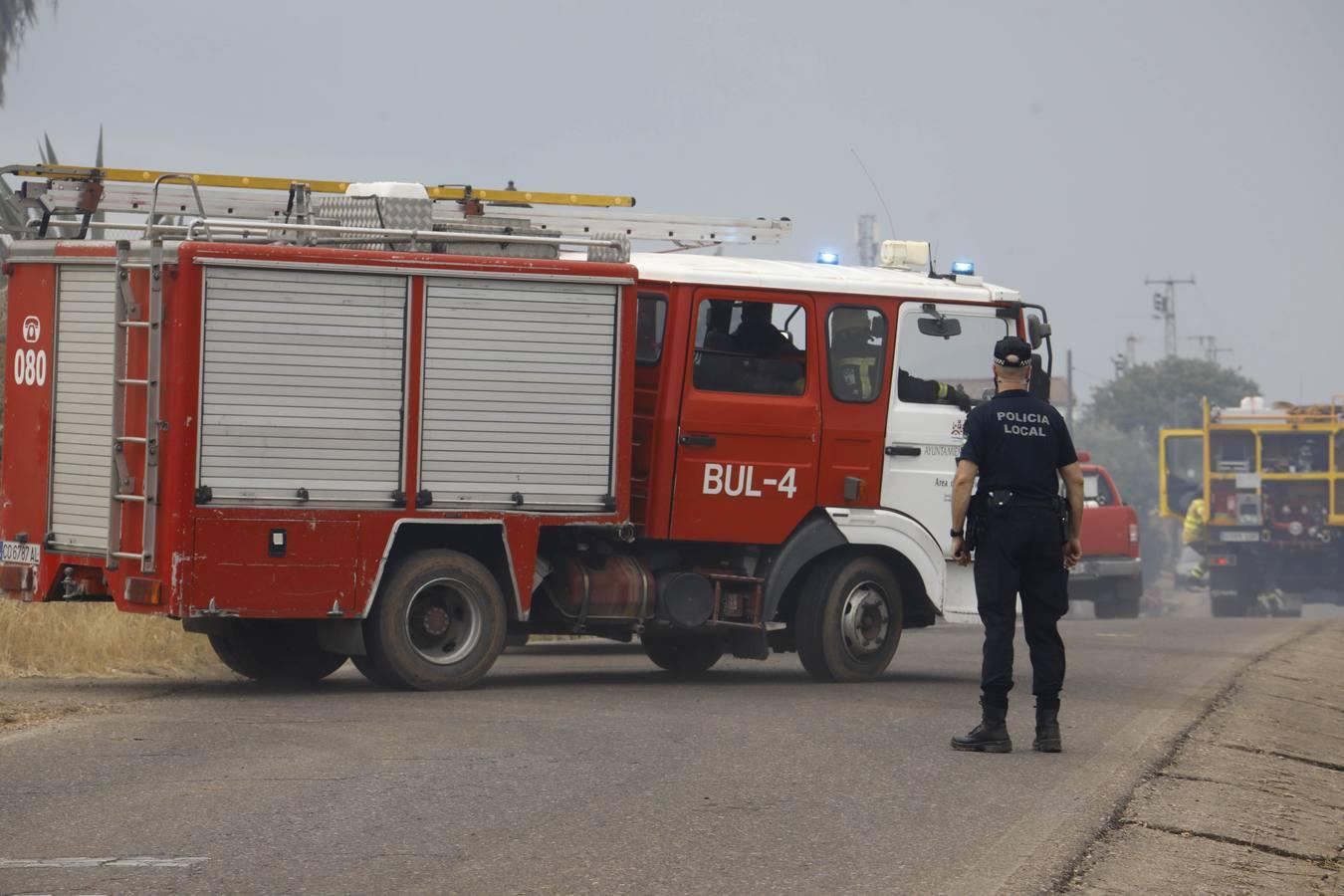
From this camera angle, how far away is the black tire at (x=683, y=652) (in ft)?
46.3

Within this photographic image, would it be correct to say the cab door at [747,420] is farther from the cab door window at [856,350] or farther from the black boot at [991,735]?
the black boot at [991,735]

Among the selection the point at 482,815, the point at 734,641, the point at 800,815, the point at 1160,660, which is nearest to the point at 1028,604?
the point at 800,815

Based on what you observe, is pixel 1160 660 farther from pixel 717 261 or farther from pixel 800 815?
pixel 800 815

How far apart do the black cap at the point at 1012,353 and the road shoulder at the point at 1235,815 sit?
6.42ft

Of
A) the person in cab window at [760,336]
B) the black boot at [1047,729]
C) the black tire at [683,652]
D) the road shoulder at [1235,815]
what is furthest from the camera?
the black tire at [683,652]

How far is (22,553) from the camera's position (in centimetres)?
1159

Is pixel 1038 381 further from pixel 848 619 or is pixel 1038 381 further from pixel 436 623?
pixel 436 623

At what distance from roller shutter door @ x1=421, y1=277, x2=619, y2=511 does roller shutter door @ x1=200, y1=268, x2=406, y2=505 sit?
257 millimetres

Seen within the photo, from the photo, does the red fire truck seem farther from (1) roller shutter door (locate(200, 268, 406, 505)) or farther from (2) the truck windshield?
(2) the truck windshield

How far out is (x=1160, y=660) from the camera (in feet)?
54.2

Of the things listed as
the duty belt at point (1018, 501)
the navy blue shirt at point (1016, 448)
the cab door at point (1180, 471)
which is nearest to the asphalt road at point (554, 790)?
the duty belt at point (1018, 501)

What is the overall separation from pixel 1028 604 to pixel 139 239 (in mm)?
5333

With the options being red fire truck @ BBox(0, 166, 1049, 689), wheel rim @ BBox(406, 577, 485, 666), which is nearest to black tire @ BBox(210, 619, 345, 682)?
red fire truck @ BBox(0, 166, 1049, 689)

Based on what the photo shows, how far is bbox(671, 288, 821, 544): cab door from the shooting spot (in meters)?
12.4
